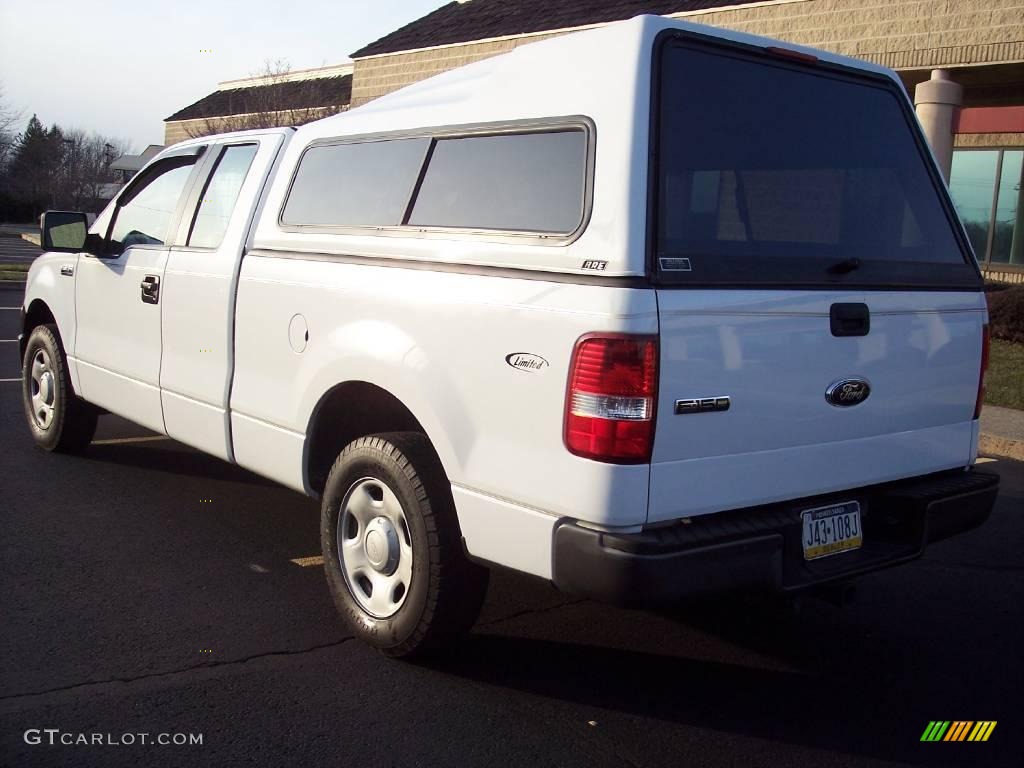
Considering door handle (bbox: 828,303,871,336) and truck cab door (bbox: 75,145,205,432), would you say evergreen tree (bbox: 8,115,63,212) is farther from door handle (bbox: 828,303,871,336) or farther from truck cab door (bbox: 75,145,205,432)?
door handle (bbox: 828,303,871,336)

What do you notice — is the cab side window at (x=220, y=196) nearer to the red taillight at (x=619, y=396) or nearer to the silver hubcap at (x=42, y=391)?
the silver hubcap at (x=42, y=391)

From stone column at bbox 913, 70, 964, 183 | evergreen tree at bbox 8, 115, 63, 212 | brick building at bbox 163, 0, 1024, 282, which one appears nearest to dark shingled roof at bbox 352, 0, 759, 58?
brick building at bbox 163, 0, 1024, 282

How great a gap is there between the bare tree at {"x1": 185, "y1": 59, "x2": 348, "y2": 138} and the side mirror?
62.5 ft

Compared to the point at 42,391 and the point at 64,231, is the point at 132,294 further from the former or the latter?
the point at 42,391

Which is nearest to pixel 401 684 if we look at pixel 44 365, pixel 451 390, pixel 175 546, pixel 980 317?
pixel 451 390

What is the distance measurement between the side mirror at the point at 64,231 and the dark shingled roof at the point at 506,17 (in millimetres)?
13347

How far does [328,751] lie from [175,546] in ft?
7.26

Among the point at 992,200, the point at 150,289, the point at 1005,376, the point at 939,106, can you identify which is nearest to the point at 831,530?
the point at 150,289

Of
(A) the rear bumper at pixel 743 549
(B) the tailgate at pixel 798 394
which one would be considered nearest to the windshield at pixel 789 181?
(B) the tailgate at pixel 798 394

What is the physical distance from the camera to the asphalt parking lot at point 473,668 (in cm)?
347

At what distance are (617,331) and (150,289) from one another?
3305 millimetres

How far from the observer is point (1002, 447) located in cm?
847

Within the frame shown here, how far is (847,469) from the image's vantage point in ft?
12.4

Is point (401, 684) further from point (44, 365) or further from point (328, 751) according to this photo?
point (44, 365)
